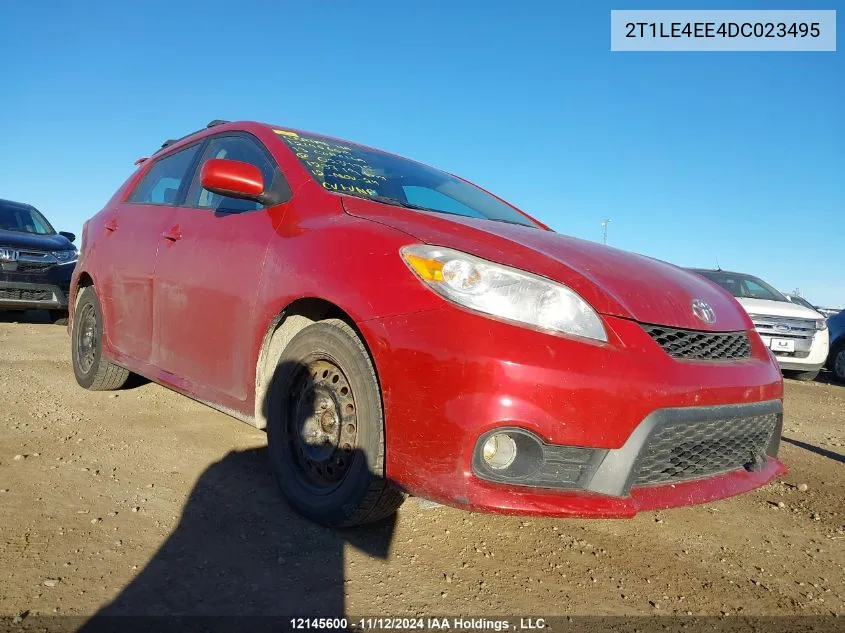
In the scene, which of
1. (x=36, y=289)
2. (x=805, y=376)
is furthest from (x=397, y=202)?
(x=805, y=376)

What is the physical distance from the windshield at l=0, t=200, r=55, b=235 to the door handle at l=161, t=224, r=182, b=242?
6168 millimetres

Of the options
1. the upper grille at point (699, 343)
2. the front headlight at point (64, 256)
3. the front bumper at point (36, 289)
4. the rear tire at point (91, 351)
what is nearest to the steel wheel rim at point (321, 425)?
the upper grille at point (699, 343)

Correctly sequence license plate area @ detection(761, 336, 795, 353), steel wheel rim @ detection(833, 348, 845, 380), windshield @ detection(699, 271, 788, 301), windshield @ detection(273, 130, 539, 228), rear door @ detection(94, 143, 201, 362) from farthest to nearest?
windshield @ detection(699, 271, 788, 301), steel wheel rim @ detection(833, 348, 845, 380), license plate area @ detection(761, 336, 795, 353), rear door @ detection(94, 143, 201, 362), windshield @ detection(273, 130, 539, 228)

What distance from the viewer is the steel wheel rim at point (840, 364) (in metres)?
8.38

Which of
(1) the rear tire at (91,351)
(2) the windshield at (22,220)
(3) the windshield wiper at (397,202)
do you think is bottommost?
(1) the rear tire at (91,351)

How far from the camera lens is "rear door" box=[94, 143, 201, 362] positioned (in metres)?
3.30

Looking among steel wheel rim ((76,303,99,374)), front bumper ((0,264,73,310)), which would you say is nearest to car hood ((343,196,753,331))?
steel wheel rim ((76,303,99,374))

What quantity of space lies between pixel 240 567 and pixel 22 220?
8.32m

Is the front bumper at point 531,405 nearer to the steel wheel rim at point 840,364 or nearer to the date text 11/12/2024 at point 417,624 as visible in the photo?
the date text 11/12/2024 at point 417,624

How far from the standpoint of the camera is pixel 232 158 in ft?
10.5

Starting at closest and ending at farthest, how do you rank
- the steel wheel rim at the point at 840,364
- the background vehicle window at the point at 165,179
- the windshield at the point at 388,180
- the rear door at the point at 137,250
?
the windshield at the point at 388,180 < the rear door at the point at 137,250 < the background vehicle window at the point at 165,179 < the steel wheel rim at the point at 840,364

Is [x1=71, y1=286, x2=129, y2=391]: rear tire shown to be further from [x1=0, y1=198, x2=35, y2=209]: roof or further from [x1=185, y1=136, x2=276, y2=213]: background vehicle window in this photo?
[x1=0, y1=198, x2=35, y2=209]: roof

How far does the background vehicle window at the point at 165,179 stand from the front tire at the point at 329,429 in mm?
1650

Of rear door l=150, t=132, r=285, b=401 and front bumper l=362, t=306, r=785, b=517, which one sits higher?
rear door l=150, t=132, r=285, b=401
